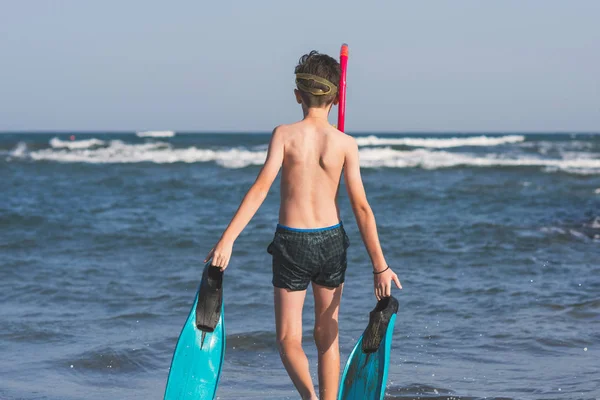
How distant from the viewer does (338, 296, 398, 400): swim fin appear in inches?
140

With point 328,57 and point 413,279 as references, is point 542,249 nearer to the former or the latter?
point 413,279

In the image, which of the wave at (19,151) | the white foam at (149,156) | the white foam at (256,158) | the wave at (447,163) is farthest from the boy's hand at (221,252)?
the wave at (19,151)

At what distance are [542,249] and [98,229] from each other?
581cm

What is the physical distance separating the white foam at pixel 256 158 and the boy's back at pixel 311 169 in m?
21.2

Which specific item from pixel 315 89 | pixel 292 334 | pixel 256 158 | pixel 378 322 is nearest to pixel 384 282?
pixel 378 322

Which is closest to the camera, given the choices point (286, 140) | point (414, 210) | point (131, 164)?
point (286, 140)

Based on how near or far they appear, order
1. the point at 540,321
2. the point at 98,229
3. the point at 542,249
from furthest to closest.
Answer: the point at 98,229 < the point at 542,249 < the point at 540,321

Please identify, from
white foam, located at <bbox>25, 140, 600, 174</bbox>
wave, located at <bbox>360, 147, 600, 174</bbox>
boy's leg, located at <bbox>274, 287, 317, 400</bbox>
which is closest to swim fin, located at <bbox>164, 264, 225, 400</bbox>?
boy's leg, located at <bbox>274, 287, 317, 400</bbox>

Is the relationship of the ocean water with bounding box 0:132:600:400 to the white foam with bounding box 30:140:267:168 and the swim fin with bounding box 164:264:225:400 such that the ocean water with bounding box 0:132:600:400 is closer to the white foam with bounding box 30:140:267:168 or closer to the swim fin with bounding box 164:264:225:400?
the swim fin with bounding box 164:264:225:400

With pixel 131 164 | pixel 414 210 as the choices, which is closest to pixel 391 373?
pixel 414 210

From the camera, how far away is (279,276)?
11.4 ft

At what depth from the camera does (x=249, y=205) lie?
335 cm

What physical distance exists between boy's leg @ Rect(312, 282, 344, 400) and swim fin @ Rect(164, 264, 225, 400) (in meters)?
0.46

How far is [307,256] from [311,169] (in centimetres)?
38
